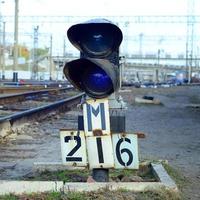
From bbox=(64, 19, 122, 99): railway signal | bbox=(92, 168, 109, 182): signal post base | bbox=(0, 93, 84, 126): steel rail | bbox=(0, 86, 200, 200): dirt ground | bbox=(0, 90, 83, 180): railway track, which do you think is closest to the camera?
bbox=(64, 19, 122, 99): railway signal

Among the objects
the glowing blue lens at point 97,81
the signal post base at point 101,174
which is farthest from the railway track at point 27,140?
the glowing blue lens at point 97,81

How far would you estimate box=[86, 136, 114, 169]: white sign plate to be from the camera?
5.40m

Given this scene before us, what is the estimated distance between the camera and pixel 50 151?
32.3ft

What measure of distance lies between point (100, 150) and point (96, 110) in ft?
1.34

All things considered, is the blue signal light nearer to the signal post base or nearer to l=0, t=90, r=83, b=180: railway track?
the signal post base

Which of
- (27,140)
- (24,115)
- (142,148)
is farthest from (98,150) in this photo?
(24,115)

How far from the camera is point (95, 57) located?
215 inches

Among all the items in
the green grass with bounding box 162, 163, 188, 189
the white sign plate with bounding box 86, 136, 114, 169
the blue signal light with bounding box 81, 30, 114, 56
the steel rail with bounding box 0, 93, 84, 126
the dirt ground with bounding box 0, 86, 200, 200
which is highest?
the blue signal light with bounding box 81, 30, 114, 56

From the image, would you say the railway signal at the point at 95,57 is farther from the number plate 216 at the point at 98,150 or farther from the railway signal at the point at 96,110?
the number plate 216 at the point at 98,150

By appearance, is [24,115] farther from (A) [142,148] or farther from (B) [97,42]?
(B) [97,42]

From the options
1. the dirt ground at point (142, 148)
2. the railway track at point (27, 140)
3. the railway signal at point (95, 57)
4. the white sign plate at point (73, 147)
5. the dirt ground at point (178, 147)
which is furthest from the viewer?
the railway track at point (27, 140)

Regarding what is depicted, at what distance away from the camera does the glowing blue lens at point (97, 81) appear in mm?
5418

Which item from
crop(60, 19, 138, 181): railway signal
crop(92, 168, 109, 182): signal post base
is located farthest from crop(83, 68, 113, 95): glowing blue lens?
crop(92, 168, 109, 182): signal post base

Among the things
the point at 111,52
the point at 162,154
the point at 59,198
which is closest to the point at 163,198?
the point at 59,198
